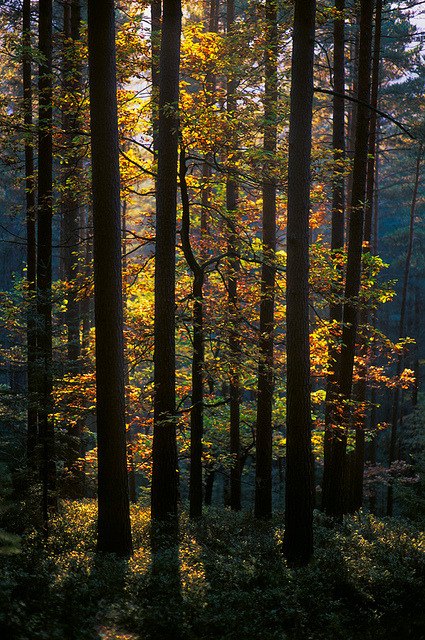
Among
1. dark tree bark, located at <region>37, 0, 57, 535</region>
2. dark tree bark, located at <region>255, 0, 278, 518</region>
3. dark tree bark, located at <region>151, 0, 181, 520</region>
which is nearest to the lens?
dark tree bark, located at <region>37, 0, 57, 535</region>

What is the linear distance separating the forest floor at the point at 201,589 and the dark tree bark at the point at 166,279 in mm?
951

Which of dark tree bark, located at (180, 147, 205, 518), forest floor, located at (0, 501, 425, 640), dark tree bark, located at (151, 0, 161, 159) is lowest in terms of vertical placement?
forest floor, located at (0, 501, 425, 640)

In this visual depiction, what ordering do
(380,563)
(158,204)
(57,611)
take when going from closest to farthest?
(57,611)
(380,563)
(158,204)

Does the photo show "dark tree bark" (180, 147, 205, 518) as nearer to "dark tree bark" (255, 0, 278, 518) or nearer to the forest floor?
"dark tree bark" (255, 0, 278, 518)

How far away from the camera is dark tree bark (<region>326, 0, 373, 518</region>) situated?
34.9ft

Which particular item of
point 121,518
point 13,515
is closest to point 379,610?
point 121,518

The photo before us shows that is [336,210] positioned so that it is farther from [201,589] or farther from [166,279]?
[201,589]

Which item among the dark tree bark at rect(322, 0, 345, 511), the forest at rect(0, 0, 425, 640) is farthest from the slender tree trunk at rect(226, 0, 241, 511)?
the dark tree bark at rect(322, 0, 345, 511)

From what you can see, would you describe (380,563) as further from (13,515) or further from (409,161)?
(409,161)

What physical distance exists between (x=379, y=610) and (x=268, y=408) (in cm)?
636

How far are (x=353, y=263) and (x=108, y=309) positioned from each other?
6291 mm

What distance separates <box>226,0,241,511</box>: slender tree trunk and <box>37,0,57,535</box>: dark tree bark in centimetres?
363

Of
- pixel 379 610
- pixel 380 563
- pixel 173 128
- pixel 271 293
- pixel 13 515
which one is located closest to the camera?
pixel 379 610

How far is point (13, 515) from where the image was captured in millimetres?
8180
